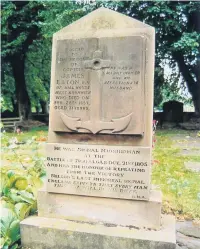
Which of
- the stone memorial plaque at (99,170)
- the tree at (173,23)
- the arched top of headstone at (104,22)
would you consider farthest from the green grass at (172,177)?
the tree at (173,23)

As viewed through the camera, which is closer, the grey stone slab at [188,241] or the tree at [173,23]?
the grey stone slab at [188,241]

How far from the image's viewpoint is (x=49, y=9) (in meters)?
15.4

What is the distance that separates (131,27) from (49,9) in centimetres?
1307

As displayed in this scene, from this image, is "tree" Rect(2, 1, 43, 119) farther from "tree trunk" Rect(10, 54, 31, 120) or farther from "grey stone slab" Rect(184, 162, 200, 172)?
"grey stone slab" Rect(184, 162, 200, 172)

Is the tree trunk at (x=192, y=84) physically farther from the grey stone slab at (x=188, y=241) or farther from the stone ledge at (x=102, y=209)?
the stone ledge at (x=102, y=209)

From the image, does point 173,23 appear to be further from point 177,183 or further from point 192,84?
point 177,183

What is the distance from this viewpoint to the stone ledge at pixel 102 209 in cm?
334

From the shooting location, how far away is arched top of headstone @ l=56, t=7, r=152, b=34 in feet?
11.1

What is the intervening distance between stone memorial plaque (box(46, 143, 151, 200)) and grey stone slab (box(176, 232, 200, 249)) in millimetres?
683

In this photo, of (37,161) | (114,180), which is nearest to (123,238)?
(114,180)

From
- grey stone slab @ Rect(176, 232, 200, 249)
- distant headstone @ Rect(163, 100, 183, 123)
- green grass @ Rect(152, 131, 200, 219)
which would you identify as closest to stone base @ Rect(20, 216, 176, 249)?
grey stone slab @ Rect(176, 232, 200, 249)

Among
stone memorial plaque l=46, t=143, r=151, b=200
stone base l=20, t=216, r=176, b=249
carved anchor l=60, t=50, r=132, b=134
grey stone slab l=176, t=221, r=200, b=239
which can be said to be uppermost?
carved anchor l=60, t=50, r=132, b=134

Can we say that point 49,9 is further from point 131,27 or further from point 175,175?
point 131,27

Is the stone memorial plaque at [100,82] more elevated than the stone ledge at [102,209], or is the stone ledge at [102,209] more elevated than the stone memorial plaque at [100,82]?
the stone memorial plaque at [100,82]
